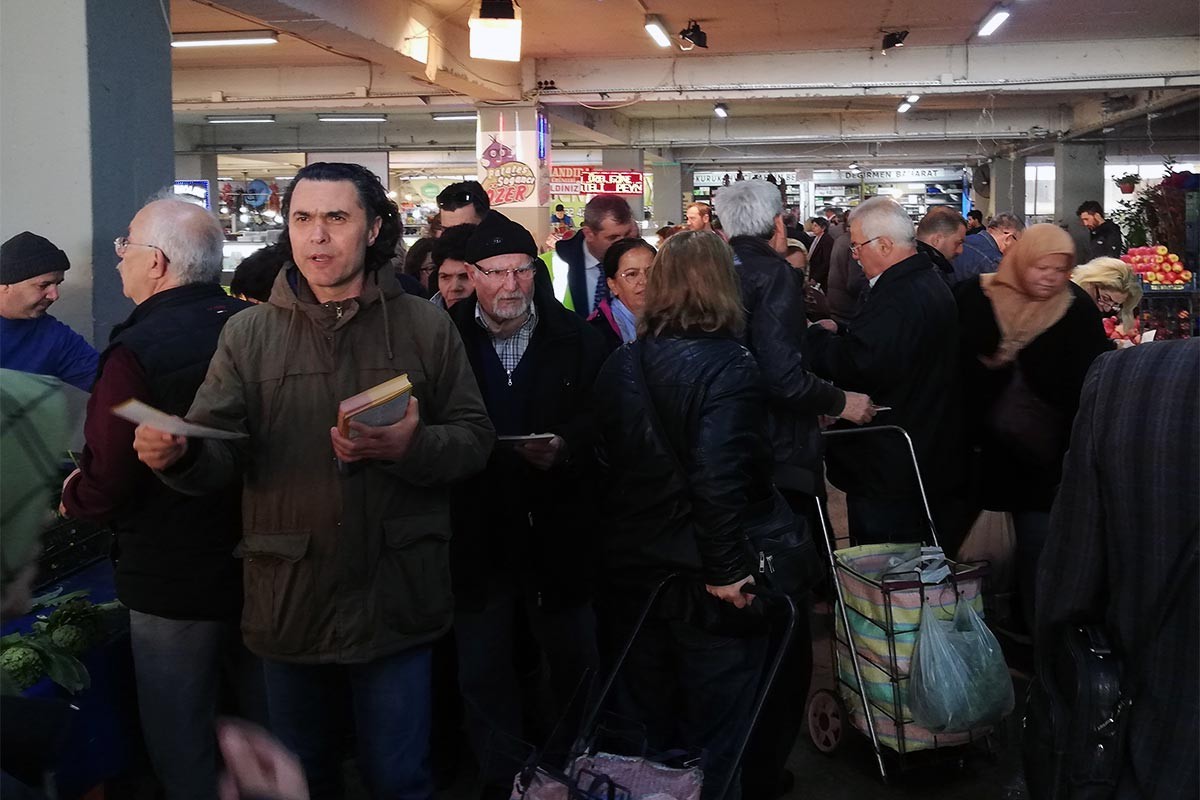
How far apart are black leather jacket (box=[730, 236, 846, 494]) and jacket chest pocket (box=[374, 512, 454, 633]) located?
5.07ft

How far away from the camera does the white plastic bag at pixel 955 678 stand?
3.20 metres

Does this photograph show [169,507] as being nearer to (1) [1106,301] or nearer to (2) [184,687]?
(2) [184,687]

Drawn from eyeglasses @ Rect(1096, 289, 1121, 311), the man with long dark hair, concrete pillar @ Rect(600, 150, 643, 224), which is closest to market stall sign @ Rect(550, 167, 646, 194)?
concrete pillar @ Rect(600, 150, 643, 224)

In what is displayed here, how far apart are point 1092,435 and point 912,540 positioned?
232 centimetres

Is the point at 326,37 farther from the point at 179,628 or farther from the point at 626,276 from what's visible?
the point at 179,628

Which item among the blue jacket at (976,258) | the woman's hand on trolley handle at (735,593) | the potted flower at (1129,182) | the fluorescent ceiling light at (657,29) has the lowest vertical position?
the woman's hand on trolley handle at (735,593)

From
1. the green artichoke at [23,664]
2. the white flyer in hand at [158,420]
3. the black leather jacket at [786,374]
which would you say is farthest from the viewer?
the black leather jacket at [786,374]

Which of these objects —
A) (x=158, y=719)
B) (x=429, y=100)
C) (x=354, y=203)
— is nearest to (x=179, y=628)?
(x=158, y=719)

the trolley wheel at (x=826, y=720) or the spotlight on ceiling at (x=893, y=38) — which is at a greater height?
the spotlight on ceiling at (x=893, y=38)

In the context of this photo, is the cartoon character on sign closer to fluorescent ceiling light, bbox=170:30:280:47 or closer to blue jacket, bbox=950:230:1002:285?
fluorescent ceiling light, bbox=170:30:280:47

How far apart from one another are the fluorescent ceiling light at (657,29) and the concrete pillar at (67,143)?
350 inches

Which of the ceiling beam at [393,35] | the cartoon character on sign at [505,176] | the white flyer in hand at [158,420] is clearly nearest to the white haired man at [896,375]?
the white flyer in hand at [158,420]

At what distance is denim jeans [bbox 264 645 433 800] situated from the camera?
2.47 m

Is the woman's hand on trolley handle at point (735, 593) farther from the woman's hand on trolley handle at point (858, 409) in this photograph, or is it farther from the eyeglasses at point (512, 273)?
the woman's hand on trolley handle at point (858, 409)
